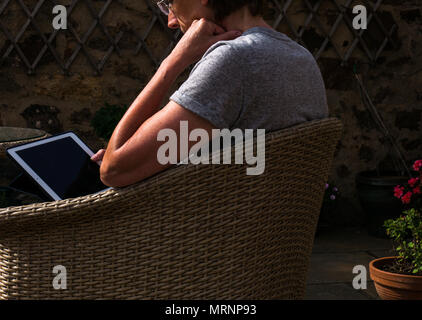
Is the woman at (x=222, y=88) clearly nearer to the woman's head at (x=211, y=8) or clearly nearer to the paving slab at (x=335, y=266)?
the woman's head at (x=211, y=8)

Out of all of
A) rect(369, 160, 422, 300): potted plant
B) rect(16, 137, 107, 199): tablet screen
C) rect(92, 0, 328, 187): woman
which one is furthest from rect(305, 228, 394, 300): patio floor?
rect(92, 0, 328, 187): woman

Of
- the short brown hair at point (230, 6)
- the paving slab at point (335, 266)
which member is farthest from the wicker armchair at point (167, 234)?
the paving slab at point (335, 266)

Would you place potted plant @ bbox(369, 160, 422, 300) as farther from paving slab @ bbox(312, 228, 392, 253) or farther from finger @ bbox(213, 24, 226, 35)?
finger @ bbox(213, 24, 226, 35)

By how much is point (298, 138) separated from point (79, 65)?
273 cm

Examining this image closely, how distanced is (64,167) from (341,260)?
2.21 metres

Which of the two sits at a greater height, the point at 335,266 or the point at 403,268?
the point at 335,266

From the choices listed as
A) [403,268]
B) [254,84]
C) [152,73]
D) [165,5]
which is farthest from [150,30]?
[254,84]

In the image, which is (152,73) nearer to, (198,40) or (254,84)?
(198,40)

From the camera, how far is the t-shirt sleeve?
1109mm

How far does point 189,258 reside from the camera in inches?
46.8

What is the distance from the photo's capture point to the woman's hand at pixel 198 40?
4.20 feet

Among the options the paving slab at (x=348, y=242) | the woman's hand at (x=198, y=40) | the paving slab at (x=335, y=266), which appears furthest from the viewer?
the paving slab at (x=348, y=242)

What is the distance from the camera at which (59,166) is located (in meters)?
1.46

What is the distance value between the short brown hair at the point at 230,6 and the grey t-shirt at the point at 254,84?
8 cm
